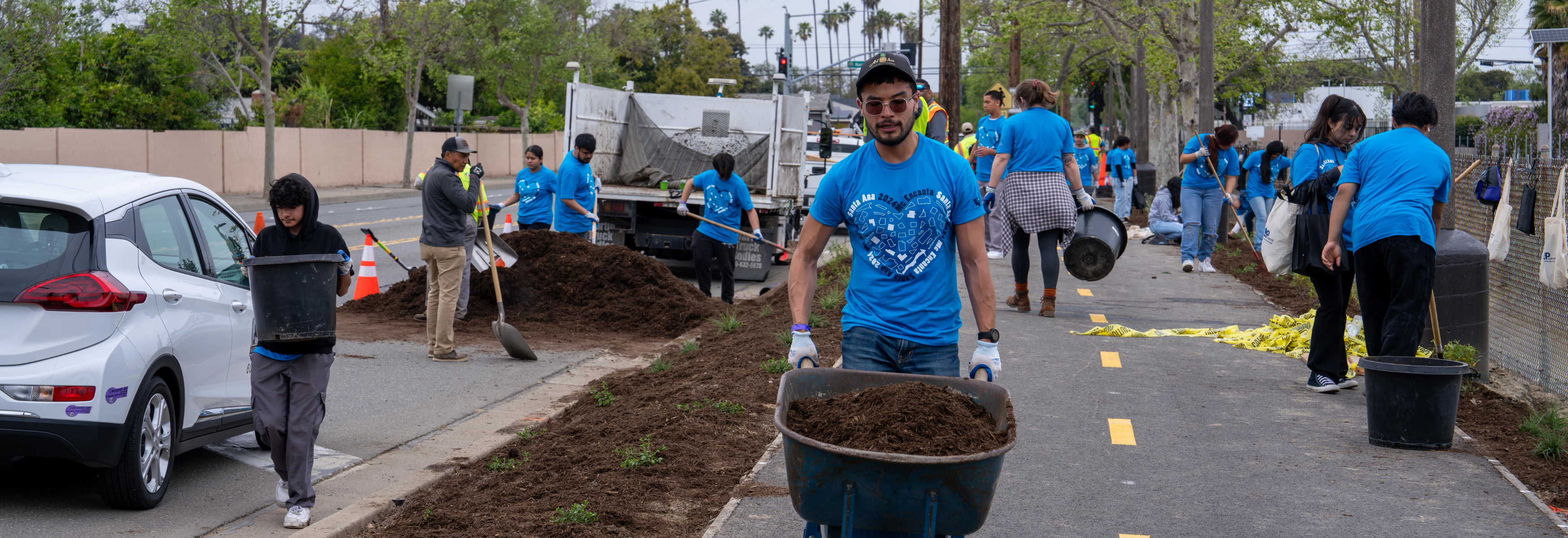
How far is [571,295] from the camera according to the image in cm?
1194

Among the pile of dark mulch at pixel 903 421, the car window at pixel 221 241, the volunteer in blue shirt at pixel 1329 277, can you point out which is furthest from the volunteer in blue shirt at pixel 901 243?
the volunteer in blue shirt at pixel 1329 277

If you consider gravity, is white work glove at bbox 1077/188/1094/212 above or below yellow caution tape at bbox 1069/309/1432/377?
above

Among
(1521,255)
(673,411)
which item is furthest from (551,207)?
(1521,255)

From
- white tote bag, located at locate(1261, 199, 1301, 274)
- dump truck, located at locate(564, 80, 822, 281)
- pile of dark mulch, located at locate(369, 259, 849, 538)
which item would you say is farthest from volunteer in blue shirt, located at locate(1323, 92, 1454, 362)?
dump truck, located at locate(564, 80, 822, 281)

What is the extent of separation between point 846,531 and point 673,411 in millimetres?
3724

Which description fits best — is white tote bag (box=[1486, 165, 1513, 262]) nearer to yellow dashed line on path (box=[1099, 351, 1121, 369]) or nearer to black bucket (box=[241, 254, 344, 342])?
yellow dashed line on path (box=[1099, 351, 1121, 369])

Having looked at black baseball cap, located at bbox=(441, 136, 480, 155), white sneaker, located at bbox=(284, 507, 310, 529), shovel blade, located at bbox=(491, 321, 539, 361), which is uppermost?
black baseball cap, located at bbox=(441, 136, 480, 155)

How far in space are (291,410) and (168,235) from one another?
1.10 m

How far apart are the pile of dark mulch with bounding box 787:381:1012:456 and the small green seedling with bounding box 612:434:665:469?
2.34 metres

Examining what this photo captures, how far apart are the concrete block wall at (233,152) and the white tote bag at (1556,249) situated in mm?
19670

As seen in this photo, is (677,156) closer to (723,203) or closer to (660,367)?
(723,203)

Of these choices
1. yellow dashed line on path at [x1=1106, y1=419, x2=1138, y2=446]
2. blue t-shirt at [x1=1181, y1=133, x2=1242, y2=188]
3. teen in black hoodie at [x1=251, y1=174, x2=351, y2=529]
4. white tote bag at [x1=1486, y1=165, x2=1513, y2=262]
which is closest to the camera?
teen in black hoodie at [x1=251, y1=174, x2=351, y2=529]

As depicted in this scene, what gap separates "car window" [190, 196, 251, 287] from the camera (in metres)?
6.06

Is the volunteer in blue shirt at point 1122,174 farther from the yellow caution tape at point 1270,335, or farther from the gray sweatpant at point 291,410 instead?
the gray sweatpant at point 291,410
